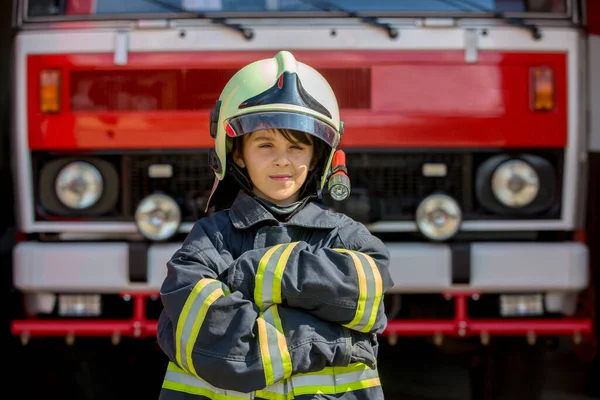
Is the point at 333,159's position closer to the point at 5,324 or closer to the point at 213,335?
the point at 213,335

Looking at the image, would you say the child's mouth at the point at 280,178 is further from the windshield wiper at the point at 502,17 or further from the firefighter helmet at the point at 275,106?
the windshield wiper at the point at 502,17

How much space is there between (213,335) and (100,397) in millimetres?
2866

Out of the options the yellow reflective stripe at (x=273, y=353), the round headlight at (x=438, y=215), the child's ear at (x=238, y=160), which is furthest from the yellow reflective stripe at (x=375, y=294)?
the round headlight at (x=438, y=215)

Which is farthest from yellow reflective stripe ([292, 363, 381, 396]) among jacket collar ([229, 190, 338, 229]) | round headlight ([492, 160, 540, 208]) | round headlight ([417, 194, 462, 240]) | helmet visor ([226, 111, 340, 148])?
round headlight ([492, 160, 540, 208])

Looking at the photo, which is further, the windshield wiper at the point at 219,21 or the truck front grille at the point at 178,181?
the truck front grille at the point at 178,181

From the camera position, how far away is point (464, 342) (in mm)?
4508

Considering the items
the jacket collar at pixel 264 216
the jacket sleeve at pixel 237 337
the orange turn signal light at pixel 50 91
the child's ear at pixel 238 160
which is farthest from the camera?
the orange turn signal light at pixel 50 91

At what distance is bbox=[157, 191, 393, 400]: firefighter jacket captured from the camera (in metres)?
2.05

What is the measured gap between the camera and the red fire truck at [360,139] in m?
3.81

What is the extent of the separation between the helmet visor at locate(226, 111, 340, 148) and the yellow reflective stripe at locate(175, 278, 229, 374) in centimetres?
44

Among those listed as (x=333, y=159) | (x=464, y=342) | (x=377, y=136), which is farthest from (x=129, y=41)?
(x=464, y=342)

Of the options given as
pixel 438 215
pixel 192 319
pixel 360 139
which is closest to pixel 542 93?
pixel 438 215

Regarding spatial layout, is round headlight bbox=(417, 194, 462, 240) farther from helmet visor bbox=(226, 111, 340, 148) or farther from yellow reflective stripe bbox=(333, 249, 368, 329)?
yellow reflective stripe bbox=(333, 249, 368, 329)

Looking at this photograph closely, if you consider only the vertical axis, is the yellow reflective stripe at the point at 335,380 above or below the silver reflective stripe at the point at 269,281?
below
